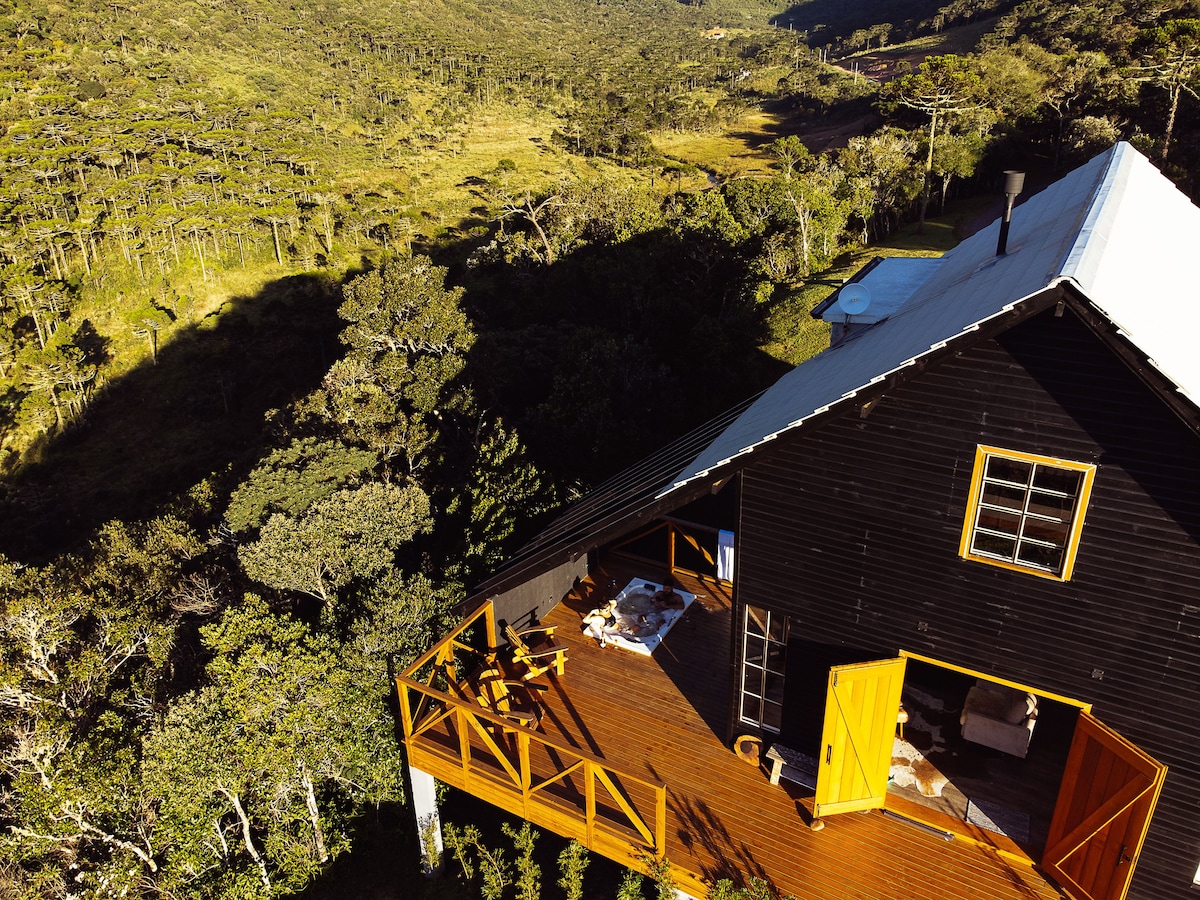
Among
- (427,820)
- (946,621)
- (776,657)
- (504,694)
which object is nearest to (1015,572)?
(946,621)

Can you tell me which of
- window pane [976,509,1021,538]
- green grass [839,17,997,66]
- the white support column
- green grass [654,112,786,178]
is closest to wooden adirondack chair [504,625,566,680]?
the white support column

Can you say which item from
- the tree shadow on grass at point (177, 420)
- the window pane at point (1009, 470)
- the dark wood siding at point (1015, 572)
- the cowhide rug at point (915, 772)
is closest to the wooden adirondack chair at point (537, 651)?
the dark wood siding at point (1015, 572)

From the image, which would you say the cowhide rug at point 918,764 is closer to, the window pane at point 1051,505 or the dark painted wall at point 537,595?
the window pane at point 1051,505

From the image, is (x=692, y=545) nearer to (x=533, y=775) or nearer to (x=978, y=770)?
(x=533, y=775)

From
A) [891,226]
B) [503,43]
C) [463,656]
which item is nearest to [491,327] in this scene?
[891,226]

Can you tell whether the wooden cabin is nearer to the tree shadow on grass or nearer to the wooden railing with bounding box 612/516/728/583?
the wooden railing with bounding box 612/516/728/583
